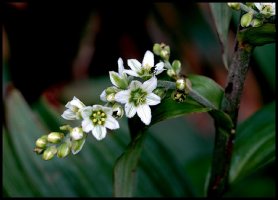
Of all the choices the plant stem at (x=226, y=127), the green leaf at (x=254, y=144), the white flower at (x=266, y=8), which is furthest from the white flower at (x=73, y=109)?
the green leaf at (x=254, y=144)

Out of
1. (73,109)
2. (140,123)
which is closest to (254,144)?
(140,123)

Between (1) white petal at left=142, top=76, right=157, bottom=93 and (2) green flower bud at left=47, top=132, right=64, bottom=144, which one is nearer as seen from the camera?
(1) white petal at left=142, top=76, right=157, bottom=93

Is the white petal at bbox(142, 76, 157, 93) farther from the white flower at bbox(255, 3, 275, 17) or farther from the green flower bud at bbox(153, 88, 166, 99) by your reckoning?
the white flower at bbox(255, 3, 275, 17)

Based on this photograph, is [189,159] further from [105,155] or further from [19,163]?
[19,163]

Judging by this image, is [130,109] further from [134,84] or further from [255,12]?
[255,12]

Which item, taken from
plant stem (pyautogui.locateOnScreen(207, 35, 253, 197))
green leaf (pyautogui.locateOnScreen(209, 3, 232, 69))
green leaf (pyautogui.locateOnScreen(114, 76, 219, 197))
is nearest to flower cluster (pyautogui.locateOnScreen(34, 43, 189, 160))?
green leaf (pyautogui.locateOnScreen(114, 76, 219, 197))

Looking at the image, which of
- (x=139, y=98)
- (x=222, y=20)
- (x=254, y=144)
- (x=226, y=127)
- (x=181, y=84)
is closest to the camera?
(x=181, y=84)
